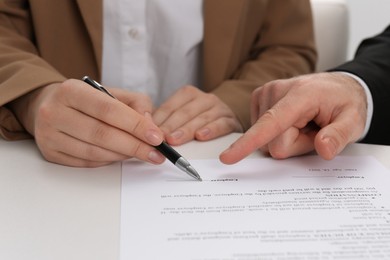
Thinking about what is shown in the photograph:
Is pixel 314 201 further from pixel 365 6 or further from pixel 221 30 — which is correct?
pixel 365 6

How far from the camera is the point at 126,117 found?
20.6 inches

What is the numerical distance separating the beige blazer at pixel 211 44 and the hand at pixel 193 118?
0.17 ft

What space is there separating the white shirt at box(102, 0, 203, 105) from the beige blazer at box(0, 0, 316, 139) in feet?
0.15

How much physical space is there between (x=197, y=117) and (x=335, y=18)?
638 mm

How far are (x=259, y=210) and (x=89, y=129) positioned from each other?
0.69 ft

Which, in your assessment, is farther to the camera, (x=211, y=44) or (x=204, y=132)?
(x=211, y=44)

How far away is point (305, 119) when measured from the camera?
0.58 metres

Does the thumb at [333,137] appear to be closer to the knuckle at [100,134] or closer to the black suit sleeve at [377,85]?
the black suit sleeve at [377,85]

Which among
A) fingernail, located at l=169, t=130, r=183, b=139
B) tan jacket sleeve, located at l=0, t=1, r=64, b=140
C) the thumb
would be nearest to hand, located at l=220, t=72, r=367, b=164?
the thumb

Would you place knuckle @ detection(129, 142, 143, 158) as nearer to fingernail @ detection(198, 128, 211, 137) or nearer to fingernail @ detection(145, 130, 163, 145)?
fingernail @ detection(145, 130, 163, 145)

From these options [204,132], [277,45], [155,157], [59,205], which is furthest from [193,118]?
[277,45]

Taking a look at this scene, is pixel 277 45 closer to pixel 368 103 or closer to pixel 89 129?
pixel 368 103

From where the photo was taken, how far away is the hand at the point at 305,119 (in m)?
0.54

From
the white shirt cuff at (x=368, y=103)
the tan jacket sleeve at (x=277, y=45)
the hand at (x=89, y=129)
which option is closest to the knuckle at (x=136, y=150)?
the hand at (x=89, y=129)
